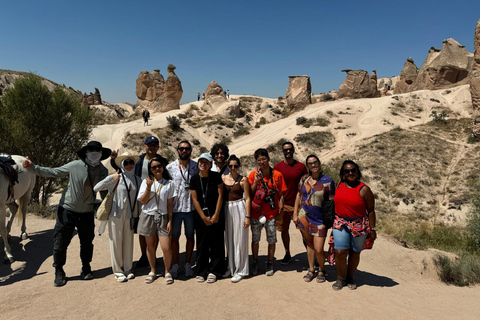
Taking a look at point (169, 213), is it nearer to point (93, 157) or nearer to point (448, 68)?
point (93, 157)

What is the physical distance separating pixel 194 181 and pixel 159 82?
108ft

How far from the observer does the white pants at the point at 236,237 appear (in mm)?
4023

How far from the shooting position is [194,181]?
3.90 meters

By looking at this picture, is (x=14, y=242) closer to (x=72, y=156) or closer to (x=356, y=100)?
(x=72, y=156)

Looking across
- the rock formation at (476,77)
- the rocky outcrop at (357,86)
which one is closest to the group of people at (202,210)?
the rock formation at (476,77)

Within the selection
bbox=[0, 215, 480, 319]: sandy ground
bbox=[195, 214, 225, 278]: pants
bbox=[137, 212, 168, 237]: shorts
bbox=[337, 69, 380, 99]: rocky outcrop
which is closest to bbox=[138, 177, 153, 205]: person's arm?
bbox=[137, 212, 168, 237]: shorts

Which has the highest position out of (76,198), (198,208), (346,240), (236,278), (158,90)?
(158,90)

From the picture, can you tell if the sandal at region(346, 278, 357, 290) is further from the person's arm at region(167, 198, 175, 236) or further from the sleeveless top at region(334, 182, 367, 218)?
the person's arm at region(167, 198, 175, 236)

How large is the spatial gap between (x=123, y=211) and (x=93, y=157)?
889 mm

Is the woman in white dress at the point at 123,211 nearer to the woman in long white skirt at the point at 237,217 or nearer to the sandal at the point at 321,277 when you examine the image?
the woman in long white skirt at the point at 237,217

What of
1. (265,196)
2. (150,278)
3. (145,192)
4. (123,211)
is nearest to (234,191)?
(265,196)

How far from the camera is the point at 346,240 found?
373cm

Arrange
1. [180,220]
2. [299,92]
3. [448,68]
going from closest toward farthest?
[180,220] < [448,68] < [299,92]

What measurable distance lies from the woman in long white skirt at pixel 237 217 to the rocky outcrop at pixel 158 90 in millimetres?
31137
